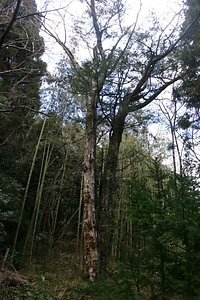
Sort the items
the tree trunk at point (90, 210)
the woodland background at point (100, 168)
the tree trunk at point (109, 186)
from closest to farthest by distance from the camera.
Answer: the woodland background at point (100, 168), the tree trunk at point (90, 210), the tree trunk at point (109, 186)

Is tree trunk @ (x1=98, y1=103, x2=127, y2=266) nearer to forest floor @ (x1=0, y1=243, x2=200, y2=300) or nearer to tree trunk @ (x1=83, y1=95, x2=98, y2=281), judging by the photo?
tree trunk @ (x1=83, y1=95, x2=98, y2=281)

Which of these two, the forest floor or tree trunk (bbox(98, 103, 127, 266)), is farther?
tree trunk (bbox(98, 103, 127, 266))

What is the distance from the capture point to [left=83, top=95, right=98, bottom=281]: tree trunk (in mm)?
4227

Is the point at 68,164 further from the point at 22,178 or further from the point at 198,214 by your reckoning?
the point at 198,214

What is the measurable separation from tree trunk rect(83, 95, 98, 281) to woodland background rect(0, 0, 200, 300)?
0.05 feet

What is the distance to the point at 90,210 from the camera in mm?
4512

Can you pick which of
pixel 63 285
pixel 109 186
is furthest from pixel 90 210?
pixel 63 285

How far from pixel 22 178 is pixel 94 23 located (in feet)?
15.1

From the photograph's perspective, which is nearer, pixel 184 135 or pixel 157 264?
pixel 157 264

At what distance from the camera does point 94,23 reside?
592 centimetres

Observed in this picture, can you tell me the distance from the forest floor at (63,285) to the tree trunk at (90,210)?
26 centimetres

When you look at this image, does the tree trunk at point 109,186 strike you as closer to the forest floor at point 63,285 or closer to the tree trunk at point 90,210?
the tree trunk at point 90,210

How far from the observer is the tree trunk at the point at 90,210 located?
13.9ft

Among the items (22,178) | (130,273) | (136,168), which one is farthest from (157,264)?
(22,178)
